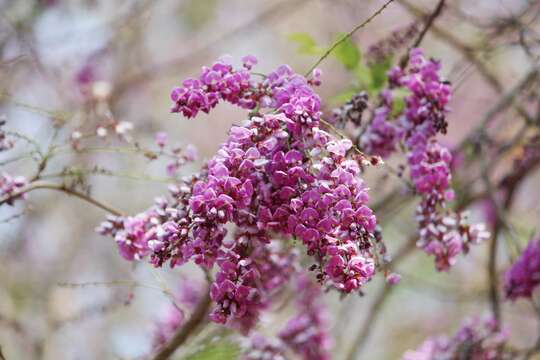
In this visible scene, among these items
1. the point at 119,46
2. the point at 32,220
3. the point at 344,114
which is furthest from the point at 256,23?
the point at 344,114

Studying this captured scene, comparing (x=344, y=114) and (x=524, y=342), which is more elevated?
(x=524, y=342)

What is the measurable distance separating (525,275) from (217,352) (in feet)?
3.69

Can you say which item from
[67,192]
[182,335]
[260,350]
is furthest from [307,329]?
[67,192]

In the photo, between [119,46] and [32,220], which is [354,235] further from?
[32,220]

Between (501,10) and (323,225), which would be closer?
(323,225)

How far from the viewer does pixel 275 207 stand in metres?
1.62

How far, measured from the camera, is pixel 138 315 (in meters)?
7.48

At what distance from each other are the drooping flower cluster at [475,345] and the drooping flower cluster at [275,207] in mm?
1360

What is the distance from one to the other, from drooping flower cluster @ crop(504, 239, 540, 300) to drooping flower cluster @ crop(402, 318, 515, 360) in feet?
1.40

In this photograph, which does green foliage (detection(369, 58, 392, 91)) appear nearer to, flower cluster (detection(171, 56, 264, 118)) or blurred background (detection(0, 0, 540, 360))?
blurred background (detection(0, 0, 540, 360))

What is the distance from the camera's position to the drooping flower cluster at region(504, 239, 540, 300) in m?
2.46

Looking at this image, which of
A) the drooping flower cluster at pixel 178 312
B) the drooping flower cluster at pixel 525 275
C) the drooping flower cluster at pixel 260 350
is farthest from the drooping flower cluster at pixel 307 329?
the drooping flower cluster at pixel 525 275

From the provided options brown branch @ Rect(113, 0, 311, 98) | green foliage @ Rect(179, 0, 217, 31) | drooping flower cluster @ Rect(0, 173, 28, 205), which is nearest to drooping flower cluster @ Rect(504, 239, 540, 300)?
drooping flower cluster @ Rect(0, 173, 28, 205)

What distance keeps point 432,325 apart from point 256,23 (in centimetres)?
339
